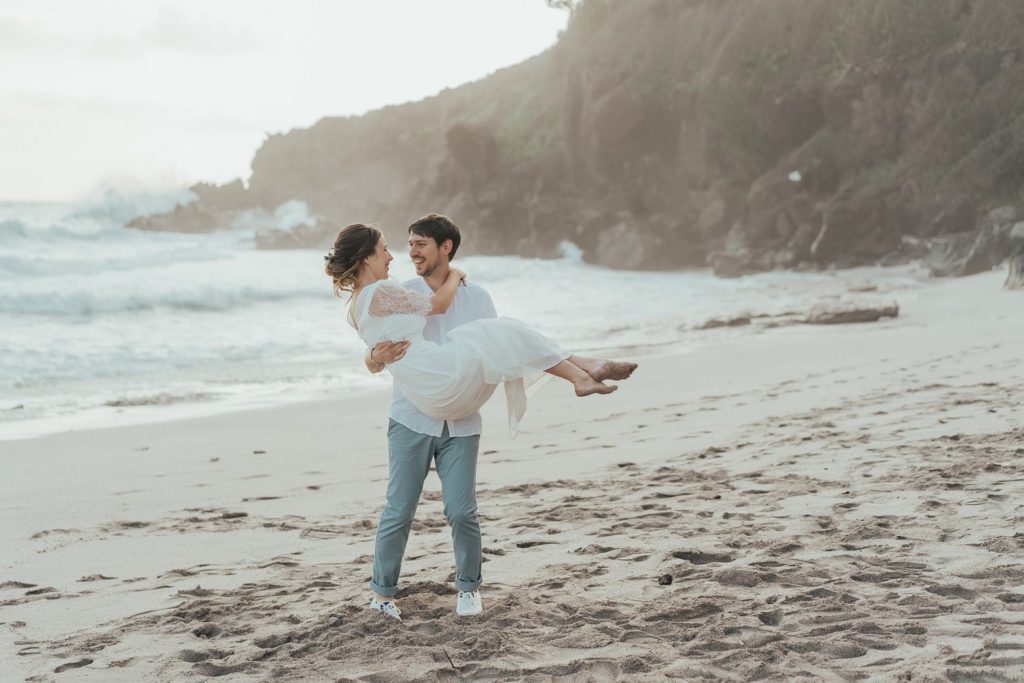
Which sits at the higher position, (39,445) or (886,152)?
(886,152)

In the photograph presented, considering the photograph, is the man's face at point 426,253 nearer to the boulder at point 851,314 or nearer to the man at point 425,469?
the man at point 425,469

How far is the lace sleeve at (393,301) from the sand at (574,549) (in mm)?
1100

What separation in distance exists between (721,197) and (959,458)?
33.5 m

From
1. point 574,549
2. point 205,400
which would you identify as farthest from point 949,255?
point 574,549

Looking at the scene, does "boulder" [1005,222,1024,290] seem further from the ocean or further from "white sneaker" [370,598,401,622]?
"white sneaker" [370,598,401,622]

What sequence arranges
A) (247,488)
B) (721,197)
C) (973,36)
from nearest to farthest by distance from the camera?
(247,488)
(973,36)
(721,197)

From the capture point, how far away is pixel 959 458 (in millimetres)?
5059

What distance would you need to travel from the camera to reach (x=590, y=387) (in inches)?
135

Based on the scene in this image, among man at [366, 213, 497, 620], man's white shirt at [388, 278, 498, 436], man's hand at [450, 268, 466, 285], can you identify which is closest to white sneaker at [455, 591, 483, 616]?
man at [366, 213, 497, 620]

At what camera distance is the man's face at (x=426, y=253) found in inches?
137

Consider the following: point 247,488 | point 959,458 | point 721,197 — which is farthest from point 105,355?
point 721,197

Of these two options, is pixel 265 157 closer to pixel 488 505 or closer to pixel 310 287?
pixel 310 287

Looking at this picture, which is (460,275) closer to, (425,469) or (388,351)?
(388,351)

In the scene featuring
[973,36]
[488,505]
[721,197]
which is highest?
[973,36]
